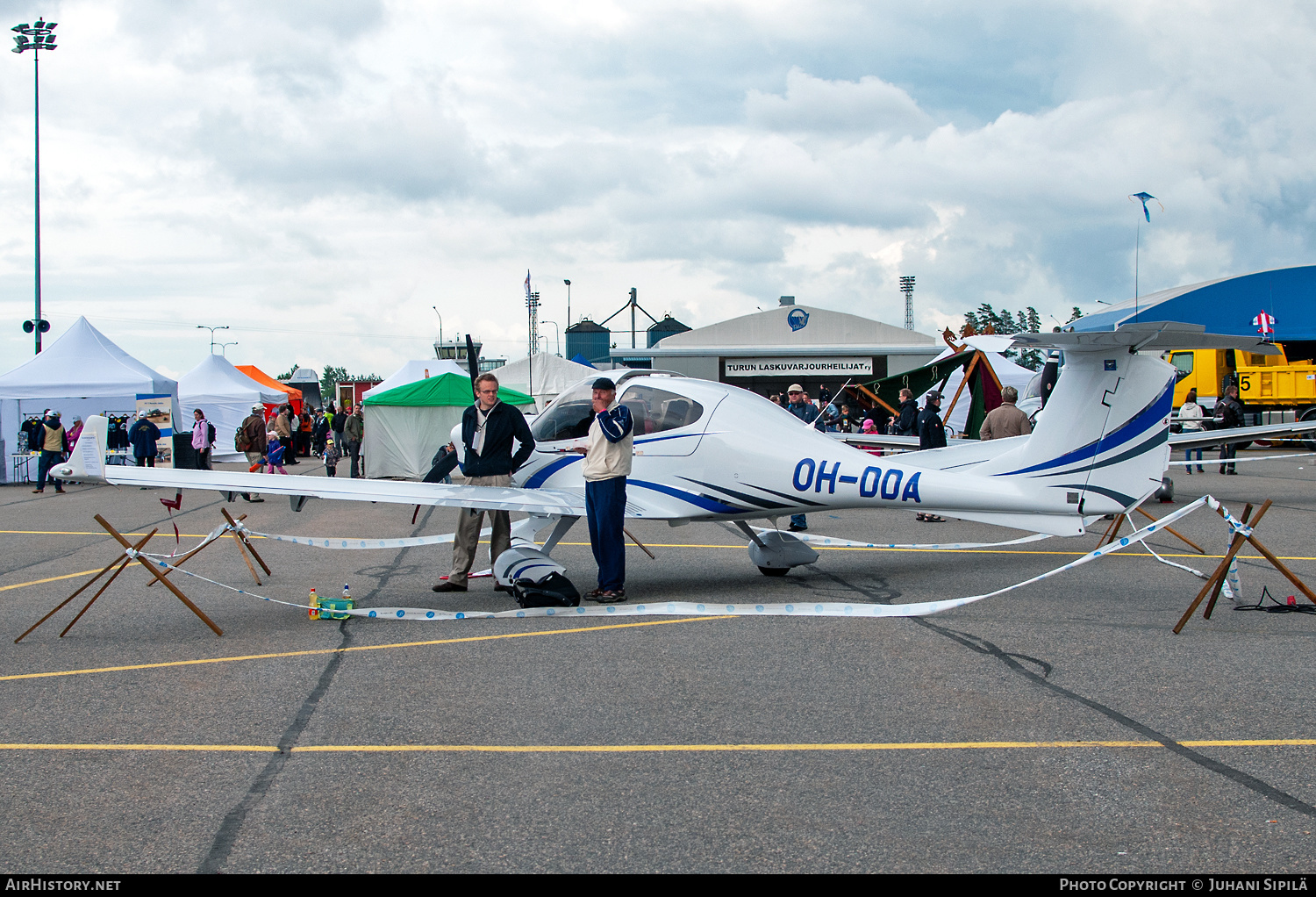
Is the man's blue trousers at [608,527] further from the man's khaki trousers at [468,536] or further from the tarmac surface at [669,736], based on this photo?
the man's khaki trousers at [468,536]

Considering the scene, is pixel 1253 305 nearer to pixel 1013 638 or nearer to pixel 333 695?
pixel 1013 638

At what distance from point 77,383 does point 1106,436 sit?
79.6 feet

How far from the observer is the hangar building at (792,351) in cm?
5144

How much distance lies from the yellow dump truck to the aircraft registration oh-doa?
21.6m

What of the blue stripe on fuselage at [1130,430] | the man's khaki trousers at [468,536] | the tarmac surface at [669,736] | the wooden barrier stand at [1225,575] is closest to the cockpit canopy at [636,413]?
the man's khaki trousers at [468,536]

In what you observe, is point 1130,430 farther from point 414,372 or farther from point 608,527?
point 414,372

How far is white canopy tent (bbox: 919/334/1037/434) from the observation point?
1911 cm

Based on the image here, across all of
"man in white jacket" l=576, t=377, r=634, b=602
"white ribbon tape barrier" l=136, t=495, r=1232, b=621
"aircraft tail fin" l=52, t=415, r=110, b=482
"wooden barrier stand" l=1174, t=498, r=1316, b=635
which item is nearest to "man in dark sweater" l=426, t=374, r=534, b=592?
"man in white jacket" l=576, t=377, r=634, b=602

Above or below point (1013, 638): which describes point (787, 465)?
above

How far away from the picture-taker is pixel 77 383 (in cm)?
2416
